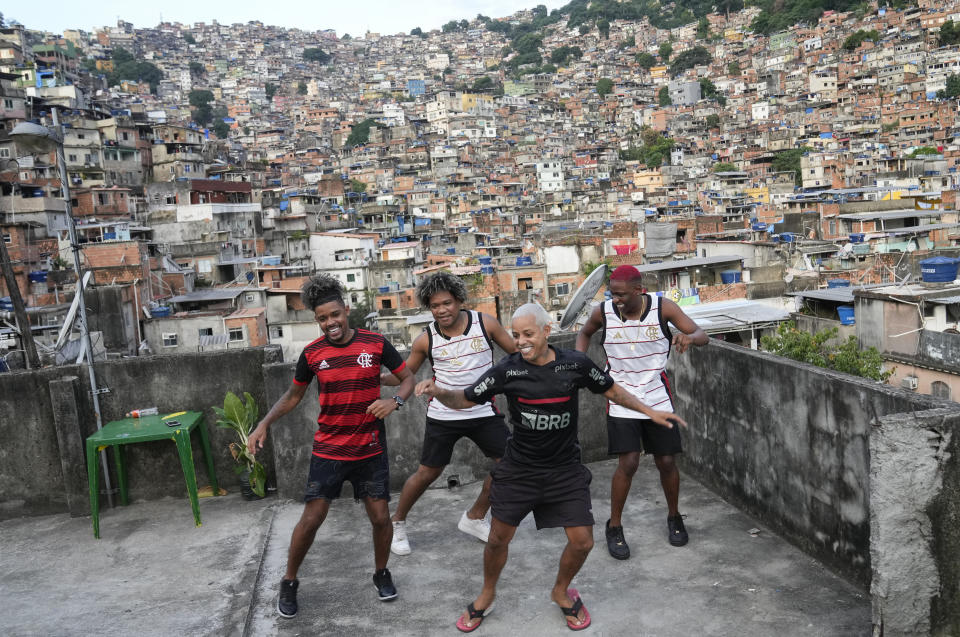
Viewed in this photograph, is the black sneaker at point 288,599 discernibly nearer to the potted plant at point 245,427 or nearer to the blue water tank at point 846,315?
the potted plant at point 245,427

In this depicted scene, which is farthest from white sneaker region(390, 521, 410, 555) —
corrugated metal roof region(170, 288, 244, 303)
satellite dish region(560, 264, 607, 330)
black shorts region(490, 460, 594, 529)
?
corrugated metal roof region(170, 288, 244, 303)

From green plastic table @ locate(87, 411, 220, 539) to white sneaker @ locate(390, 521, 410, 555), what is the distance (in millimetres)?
1290

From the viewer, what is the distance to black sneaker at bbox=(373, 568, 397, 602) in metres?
3.92

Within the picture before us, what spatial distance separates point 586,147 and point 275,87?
87.9 meters

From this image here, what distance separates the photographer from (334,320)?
12.4ft

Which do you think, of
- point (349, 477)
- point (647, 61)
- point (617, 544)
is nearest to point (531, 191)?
point (647, 61)

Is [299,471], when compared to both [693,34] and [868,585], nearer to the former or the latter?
[868,585]

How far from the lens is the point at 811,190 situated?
224 feet

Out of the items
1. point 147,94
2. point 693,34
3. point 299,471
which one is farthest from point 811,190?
point 147,94

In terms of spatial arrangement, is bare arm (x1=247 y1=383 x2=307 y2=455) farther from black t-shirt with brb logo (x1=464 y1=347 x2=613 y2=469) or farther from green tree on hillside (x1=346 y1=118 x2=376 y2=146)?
green tree on hillside (x1=346 y1=118 x2=376 y2=146)

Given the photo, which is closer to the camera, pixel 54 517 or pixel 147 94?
pixel 54 517

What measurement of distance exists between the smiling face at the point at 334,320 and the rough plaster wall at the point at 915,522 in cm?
219

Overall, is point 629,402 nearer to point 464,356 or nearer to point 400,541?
point 464,356

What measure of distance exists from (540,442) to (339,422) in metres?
0.94
